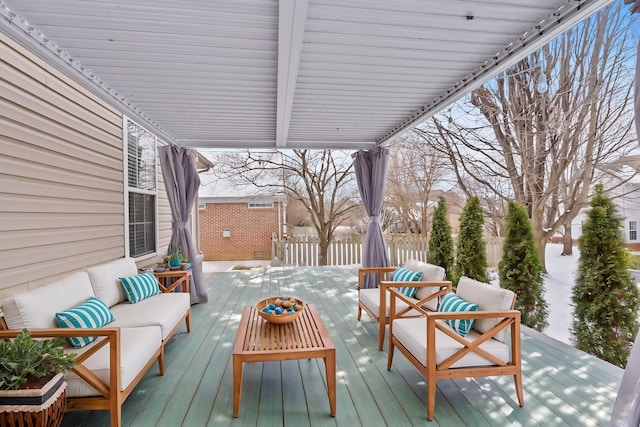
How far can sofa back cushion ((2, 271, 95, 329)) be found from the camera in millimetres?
2064

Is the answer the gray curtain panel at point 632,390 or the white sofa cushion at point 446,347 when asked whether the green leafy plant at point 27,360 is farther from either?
the gray curtain panel at point 632,390

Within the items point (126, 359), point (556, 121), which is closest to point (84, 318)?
point (126, 359)

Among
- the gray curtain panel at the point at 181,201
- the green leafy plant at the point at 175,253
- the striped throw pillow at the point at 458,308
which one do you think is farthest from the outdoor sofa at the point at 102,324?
the striped throw pillow at the point at 458,308

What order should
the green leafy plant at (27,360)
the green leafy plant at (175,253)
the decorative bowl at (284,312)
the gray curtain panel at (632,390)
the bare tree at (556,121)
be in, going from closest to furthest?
the gray curtain panel at (632,390) → the green leafy plant at (27,360) → the decorative bowl at (284,312) → the bare tree at (556,121) → the green leafy plant at (175,253)

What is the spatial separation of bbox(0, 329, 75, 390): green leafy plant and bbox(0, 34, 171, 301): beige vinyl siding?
1025 millimetres

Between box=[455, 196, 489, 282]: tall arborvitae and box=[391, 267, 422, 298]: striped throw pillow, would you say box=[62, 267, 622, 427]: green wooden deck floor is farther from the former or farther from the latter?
box=[455, 196, 489, 282]: tall arborvitae

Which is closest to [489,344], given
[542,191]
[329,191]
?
[542,191]

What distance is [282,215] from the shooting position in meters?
13.0

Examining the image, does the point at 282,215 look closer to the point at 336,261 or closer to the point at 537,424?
the point at 336,261

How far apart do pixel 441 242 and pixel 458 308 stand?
2.88m

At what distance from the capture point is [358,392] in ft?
7.95

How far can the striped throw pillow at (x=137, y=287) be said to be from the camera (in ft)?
10.7

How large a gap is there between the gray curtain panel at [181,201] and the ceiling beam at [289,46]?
213 centimetres

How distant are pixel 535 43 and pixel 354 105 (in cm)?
186
